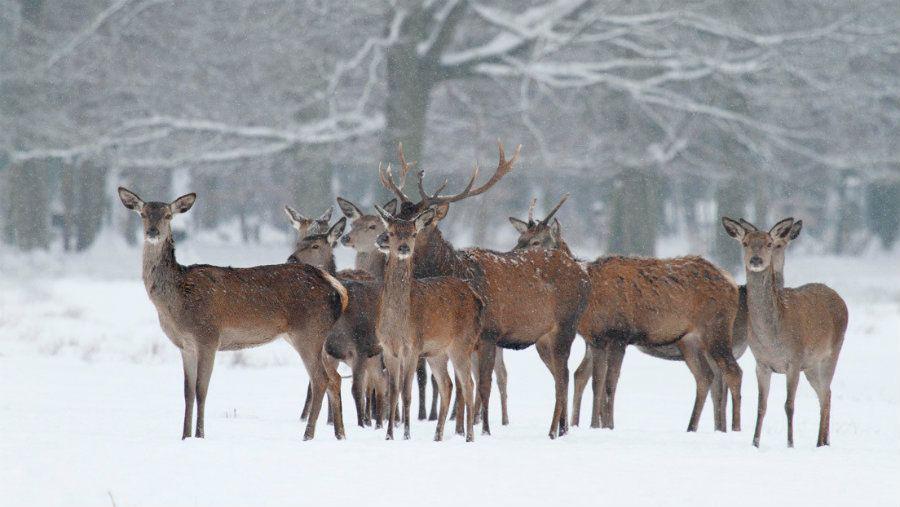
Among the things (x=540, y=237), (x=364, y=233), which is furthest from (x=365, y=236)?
(x=540, y=237)

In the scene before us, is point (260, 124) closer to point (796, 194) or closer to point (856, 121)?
point (856, 121)

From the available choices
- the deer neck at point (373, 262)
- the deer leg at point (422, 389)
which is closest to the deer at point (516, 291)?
the deer neck at point (373, 262)

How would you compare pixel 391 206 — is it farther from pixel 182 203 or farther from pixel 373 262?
pixel 182 203

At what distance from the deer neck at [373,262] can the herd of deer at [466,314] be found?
30 millimetres

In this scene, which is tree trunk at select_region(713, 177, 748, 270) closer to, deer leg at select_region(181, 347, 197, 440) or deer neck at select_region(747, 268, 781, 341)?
deer neck at select_region(747, 268, 781, 341)

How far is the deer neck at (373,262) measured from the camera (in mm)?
11117

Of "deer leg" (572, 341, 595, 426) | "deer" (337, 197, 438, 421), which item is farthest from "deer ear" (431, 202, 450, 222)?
"deer leg" (572, 341, 595, 426)

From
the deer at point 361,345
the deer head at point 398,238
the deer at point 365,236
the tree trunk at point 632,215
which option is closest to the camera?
the deer head at point 398,238

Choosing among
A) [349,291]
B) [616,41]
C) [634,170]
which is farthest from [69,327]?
[634,170]

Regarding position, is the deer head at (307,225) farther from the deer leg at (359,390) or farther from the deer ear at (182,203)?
the deer ear at (182,203)

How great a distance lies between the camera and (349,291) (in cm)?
1018

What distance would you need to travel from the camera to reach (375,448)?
8336mm

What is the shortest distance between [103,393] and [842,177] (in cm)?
3767

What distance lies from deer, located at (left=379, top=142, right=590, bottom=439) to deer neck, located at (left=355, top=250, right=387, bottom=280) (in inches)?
30.9
